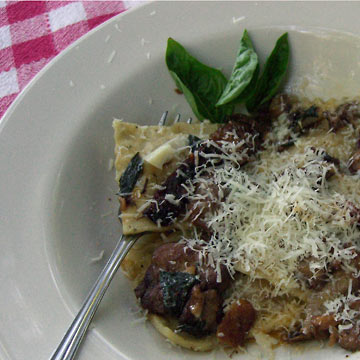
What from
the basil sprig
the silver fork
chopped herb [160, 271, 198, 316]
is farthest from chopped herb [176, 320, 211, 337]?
the basil sprig

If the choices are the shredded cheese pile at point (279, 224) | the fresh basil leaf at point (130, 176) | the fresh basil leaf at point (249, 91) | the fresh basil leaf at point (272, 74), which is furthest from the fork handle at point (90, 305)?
the fresh basil leaf at point (272, 74)

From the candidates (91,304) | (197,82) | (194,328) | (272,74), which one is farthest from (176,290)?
(272,74)

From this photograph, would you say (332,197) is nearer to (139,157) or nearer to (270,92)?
(270,92)

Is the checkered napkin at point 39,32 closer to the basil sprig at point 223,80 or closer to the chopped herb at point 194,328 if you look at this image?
the basil sprig at point 223,80

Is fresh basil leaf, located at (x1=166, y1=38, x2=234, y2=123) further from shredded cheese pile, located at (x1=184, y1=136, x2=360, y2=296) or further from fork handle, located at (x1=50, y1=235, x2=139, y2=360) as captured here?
fork handle, located at (x1=50, y1=235, x2=139, y2=360)

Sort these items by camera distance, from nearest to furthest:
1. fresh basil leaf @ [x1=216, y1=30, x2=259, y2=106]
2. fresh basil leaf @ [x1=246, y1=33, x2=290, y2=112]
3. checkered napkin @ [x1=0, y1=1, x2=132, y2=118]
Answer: fresh basil leaf @ [x1=216, y1=30, x2=259, y2=106]
fresh basil leaf @ [x1=246, y1=33, x2=290, y2=112]
checkered napkin @ [x1=0, y1=1, x2=132, y2=118]

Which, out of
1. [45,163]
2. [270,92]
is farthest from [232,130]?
[45,163]
